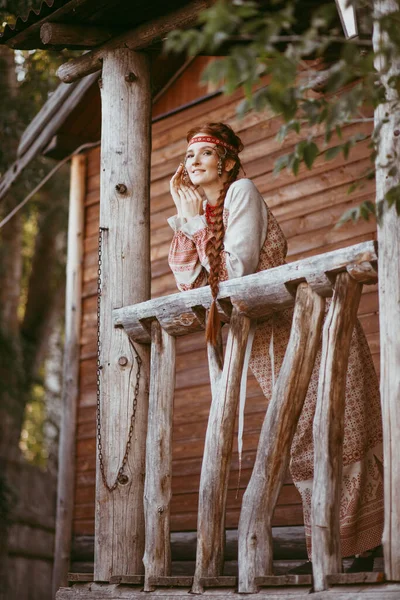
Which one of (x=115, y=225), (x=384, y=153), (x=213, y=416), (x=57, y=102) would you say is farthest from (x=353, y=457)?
Answer: (x=57, y=102)

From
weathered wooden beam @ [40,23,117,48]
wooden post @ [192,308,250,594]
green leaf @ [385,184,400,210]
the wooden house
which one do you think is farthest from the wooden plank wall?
green leaf @ [385,184,400,210]

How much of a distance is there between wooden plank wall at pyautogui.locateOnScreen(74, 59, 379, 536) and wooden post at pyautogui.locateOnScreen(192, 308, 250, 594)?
2113mm

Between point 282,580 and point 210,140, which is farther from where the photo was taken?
point 210,140

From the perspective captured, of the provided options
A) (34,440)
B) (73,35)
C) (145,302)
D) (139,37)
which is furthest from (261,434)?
(34,440)

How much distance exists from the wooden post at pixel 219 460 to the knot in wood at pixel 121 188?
116cm

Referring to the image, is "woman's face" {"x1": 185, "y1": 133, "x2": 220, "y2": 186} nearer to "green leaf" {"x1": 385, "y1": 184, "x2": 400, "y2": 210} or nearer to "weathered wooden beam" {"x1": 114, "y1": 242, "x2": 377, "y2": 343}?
"weathered wooden beam" {"x1": 114, "y1": 242, "x2": 377, "y2": 343}

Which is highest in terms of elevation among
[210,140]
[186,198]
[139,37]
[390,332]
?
[139,37]

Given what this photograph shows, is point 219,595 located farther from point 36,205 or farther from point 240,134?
point 36,205

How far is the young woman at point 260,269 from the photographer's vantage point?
14.4ft

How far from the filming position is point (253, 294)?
175 inches

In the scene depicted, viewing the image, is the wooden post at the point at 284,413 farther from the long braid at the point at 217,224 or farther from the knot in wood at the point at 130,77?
the knot in wood at the point at 130,77

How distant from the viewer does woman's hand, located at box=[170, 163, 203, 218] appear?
16.3ft

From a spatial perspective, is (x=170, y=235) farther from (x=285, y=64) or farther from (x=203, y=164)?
(x=285, y=64)

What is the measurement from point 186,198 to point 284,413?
4.49ft
